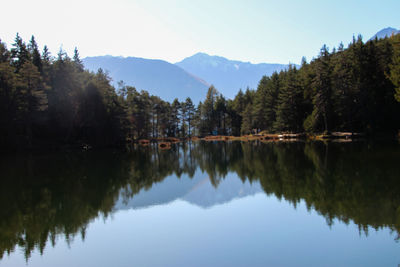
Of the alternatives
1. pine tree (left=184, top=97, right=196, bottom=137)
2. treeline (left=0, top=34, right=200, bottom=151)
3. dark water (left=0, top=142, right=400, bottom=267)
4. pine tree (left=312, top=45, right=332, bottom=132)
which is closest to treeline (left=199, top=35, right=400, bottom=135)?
pine tree (left=312, top=45, right=332, bottom=132)

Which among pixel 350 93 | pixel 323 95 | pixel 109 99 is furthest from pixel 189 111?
pixel 350 93

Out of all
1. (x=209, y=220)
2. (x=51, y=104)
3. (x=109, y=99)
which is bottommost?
(x=209, y=220)

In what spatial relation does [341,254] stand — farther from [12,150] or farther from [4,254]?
[12,150]

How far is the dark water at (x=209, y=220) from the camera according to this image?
9.00m

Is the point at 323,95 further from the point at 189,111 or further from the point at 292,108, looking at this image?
the point at 189,111

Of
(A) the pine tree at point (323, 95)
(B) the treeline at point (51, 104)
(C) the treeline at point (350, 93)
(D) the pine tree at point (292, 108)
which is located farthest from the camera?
(D) the pine tree at point (292, 108)

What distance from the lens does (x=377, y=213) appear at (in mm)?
11750

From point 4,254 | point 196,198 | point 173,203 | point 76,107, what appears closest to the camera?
point 4,254

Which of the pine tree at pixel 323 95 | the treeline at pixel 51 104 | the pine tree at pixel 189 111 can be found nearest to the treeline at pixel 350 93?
the pine tree at pixel 323 95

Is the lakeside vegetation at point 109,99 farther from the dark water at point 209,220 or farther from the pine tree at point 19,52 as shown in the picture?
the dark water at point 209,220

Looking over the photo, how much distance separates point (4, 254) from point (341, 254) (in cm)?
926

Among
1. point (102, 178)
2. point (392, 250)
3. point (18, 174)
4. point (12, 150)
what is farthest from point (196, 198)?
point (12, 150)

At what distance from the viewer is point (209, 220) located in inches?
507

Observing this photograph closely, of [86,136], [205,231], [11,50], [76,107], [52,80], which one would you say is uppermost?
[11,50]
